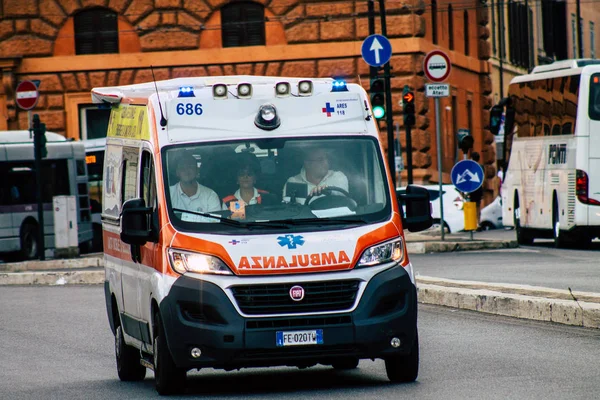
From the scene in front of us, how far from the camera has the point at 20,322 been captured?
1883 centimetres

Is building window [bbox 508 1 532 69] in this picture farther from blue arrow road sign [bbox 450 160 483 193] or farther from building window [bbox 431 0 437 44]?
blue arrow road sign [bbox 450 160 483 193]

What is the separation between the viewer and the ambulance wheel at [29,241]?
116 feet

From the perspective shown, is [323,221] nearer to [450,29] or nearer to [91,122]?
[91,122]

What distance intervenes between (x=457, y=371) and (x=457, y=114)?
123 ft

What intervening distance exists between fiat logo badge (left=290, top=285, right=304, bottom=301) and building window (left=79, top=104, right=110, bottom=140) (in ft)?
110

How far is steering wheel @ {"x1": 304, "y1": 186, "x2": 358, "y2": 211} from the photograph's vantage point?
1123 centimetres

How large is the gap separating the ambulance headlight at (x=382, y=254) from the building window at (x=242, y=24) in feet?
108

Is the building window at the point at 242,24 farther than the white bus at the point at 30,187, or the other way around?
the building window at the point at 242,24

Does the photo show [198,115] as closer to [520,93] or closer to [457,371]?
[457,371]

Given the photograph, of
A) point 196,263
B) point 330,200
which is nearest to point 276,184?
point 330,200

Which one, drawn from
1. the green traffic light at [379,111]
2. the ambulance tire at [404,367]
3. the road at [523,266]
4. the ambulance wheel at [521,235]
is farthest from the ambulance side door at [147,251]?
the ambulance wheel at [521,235]

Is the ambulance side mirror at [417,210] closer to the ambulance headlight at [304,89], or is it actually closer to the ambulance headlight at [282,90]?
the ambulance headlight at [304,89]

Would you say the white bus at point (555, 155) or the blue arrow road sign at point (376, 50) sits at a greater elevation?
the blue arrow road sign at point (376, 50)

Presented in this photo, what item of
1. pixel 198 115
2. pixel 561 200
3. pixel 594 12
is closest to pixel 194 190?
pixel 198 115
